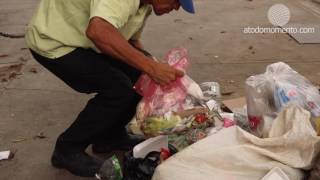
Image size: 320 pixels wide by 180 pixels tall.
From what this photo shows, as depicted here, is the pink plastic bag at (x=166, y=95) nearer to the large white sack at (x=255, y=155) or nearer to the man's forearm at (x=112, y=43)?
the man's forearm at (x=112, y=43)

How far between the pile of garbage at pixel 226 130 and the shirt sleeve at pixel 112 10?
37 cm

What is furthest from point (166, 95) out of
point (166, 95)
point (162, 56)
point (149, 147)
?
point (162, 56)

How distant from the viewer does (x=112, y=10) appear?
7.48 ft

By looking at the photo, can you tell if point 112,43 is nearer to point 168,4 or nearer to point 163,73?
point 163,73

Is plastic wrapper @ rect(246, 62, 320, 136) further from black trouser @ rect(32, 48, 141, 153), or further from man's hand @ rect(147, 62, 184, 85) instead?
black trouser @ rect(32, 48, 141, 153)

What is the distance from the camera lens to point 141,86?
2609 mm

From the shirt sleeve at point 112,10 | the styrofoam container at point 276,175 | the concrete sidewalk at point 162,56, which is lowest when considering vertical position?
the concrete sidewalk at point 162,56

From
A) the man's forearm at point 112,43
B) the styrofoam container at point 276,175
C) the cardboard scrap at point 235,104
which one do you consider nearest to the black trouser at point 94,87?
the man's forearm at point 112,43

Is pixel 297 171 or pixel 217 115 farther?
pixel 217 115

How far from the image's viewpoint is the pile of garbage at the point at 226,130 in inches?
81.5

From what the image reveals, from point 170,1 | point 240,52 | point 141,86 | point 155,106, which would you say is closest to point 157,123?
point 155,106

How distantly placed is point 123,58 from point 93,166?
0.95 meters

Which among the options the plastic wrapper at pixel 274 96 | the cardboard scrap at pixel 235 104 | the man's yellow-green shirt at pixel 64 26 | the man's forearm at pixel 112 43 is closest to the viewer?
the man's forearm at pixel 112 43

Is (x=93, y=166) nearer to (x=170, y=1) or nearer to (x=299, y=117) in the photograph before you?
(x=170, y=1)
